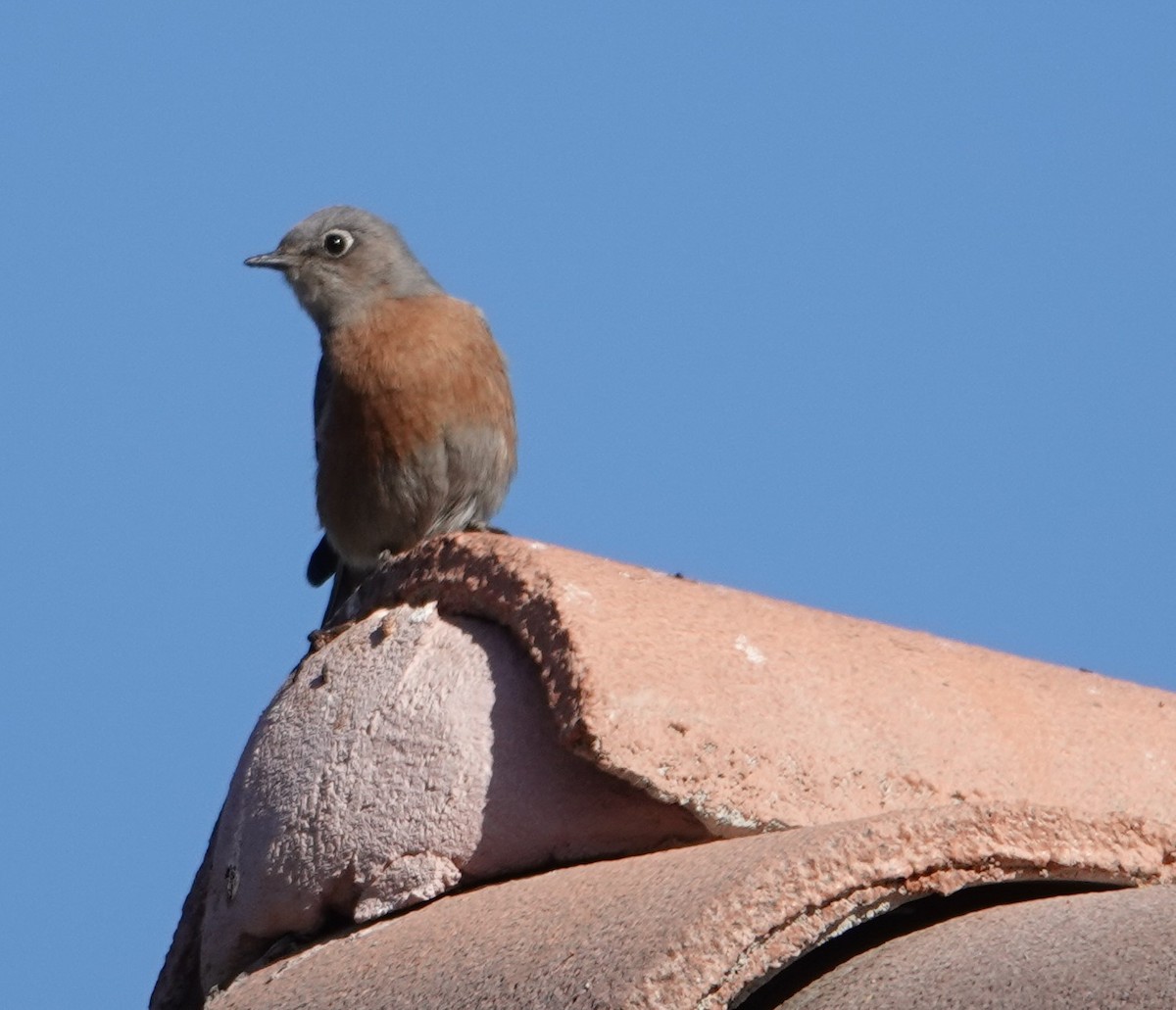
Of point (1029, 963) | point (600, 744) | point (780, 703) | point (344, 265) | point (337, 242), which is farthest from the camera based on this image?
point (337, 242)

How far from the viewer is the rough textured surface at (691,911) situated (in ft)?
8.04

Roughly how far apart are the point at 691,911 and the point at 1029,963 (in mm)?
428

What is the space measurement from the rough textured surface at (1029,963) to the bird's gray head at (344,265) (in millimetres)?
5048

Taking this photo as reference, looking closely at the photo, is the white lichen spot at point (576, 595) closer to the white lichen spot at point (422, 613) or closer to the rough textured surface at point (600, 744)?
the rough textured surface at point (600, 744)

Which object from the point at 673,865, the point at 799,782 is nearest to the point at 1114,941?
the point at 673,865

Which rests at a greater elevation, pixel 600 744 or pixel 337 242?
pixel 337 242

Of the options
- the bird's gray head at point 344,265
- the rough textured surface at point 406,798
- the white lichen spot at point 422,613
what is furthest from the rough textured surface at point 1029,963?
the bird's gray head at point 344,265

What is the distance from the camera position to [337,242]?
7.79 m

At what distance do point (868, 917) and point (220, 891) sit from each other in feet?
4.50

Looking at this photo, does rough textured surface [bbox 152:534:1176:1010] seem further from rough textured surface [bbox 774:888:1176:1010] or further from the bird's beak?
the bird's beak

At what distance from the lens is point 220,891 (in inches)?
140

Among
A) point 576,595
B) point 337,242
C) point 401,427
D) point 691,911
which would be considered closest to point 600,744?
point 576,595

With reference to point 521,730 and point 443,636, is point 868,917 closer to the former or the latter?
point 521,730

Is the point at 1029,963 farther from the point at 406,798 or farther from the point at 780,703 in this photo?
the point at 406,798
